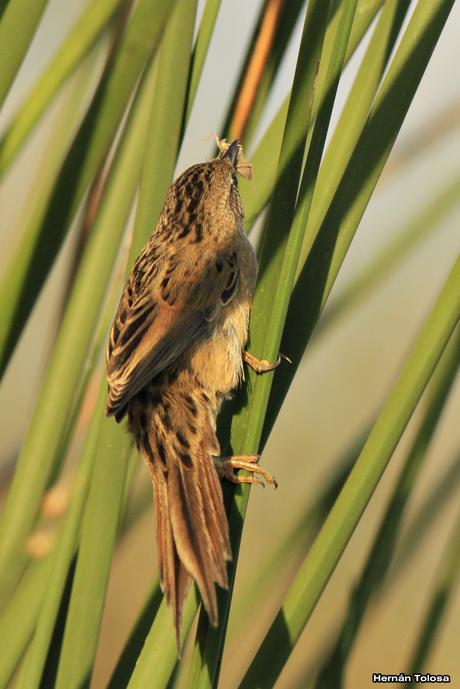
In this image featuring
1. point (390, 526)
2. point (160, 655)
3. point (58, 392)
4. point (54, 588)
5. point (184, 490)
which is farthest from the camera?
point (390, 526)

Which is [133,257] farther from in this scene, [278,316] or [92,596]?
[92,596]

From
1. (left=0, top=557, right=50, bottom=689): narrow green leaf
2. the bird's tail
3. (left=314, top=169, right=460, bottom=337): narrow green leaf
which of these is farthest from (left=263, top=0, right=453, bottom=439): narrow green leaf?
(left=314, top=169, right=460, bottom=337): narrow green leaf

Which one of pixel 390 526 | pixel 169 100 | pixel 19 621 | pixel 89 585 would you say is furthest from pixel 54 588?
pixel 169 100

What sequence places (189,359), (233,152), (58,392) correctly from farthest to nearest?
(233,152), (189,359), (58,392)

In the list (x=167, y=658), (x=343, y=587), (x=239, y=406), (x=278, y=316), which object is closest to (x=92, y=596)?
(x=167, y=658)

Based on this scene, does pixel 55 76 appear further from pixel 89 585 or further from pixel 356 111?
pixel 89 585

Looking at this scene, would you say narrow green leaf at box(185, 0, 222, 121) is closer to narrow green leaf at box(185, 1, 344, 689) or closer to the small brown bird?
the small brown bird

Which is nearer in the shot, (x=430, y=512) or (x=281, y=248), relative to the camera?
(x=281, y=248)
